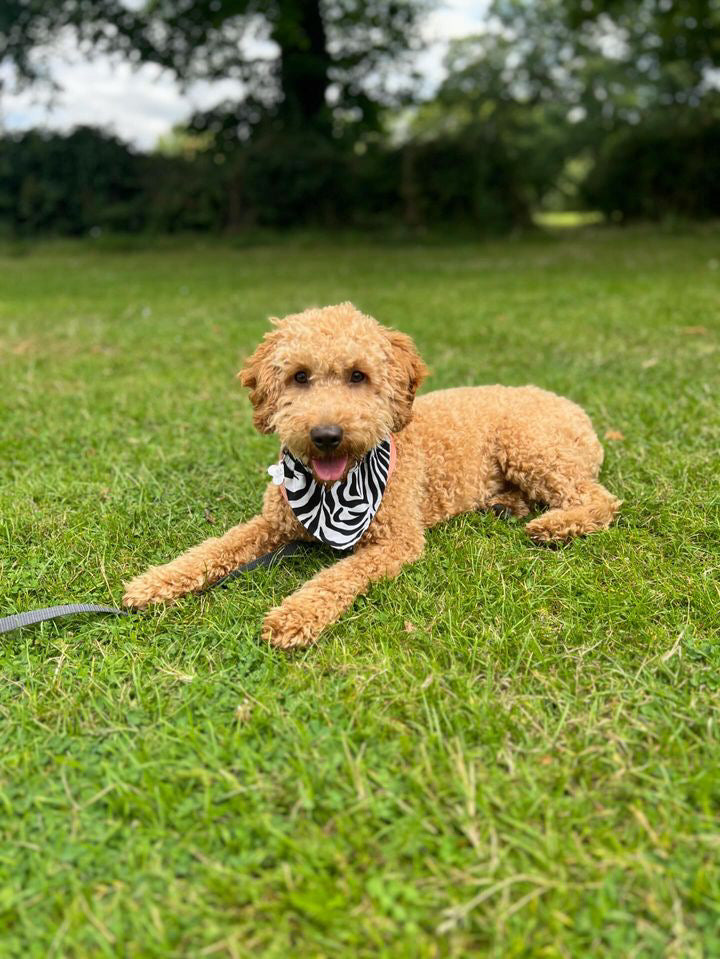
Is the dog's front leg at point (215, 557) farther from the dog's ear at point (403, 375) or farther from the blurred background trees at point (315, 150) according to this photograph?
the blurred background trees at point (315, 150)

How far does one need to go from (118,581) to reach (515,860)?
181 centimetres

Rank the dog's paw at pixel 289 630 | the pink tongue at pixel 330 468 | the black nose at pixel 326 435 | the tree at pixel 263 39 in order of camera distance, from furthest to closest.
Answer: the tree at pixel 263 39 < the pink tongue at pixel 330 468 < the black nose at pixel 326 435 < the dog's paw at pixel 289 630

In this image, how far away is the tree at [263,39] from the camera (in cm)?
1725

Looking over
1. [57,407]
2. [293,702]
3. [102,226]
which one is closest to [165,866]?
[293,702]

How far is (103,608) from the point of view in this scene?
2510 mm

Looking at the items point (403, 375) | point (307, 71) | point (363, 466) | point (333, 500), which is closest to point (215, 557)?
point (333, 500)

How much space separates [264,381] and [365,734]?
1.36 meters

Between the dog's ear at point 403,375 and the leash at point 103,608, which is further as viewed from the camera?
the dog's ear at point 403,375

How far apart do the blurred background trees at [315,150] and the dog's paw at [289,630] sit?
17.8 metres

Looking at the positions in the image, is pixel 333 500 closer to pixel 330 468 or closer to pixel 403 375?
pixel 330 468

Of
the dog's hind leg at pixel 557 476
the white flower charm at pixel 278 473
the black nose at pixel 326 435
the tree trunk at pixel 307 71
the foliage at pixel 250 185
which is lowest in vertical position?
the dog's hind leg at pixel 557 476

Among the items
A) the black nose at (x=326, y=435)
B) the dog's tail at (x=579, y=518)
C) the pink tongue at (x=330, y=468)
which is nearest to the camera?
the black nose at (x=326, y=435)

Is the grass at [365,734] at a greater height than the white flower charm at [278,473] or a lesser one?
lesser

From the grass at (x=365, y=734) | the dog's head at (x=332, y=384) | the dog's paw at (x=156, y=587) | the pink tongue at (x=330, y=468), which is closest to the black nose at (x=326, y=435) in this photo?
the dog's head at (x=332, y=384)
